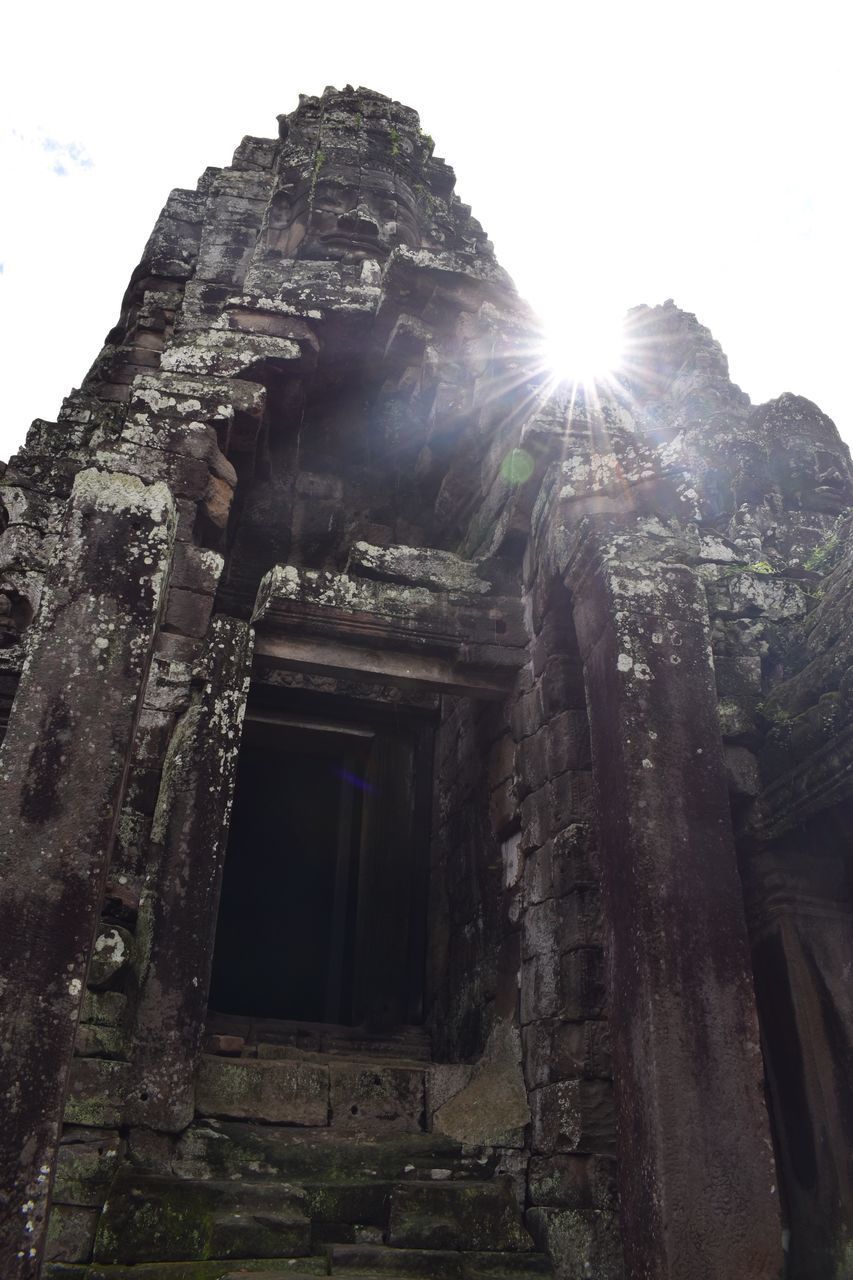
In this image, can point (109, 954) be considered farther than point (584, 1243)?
Yes

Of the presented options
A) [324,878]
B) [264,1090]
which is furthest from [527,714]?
[324,878]

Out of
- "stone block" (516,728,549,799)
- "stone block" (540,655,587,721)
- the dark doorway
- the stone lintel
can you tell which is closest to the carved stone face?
the stone lintel

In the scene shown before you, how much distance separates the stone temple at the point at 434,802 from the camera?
353 cm

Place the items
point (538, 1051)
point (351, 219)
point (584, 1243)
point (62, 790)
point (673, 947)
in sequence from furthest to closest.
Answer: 1. point (351, 219)
2. point (538, 1051)
3. point (584, 1243)
4. point (673, 947)
5. point (62, 790)

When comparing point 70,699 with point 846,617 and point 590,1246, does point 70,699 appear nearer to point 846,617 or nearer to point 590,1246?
point 590,1246

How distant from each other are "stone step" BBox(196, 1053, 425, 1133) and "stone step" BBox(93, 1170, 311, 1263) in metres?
0.58

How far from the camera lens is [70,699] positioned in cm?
370

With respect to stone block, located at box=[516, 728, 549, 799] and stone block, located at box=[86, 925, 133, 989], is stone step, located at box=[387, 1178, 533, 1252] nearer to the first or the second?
stone block, located at box=[86, 925, 133, 989]

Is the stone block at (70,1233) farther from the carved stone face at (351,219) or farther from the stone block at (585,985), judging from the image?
the carved stone face at (351,219)

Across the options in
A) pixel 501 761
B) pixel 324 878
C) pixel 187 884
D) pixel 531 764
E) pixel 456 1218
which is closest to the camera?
pixel 456 1218

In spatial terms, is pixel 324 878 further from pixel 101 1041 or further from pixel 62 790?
pixel 62 790

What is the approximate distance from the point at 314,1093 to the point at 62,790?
2.40 meters

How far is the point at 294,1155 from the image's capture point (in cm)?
448

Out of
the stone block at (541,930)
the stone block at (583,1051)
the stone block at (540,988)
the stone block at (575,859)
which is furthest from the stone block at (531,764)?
the stone block at (583,1051)
